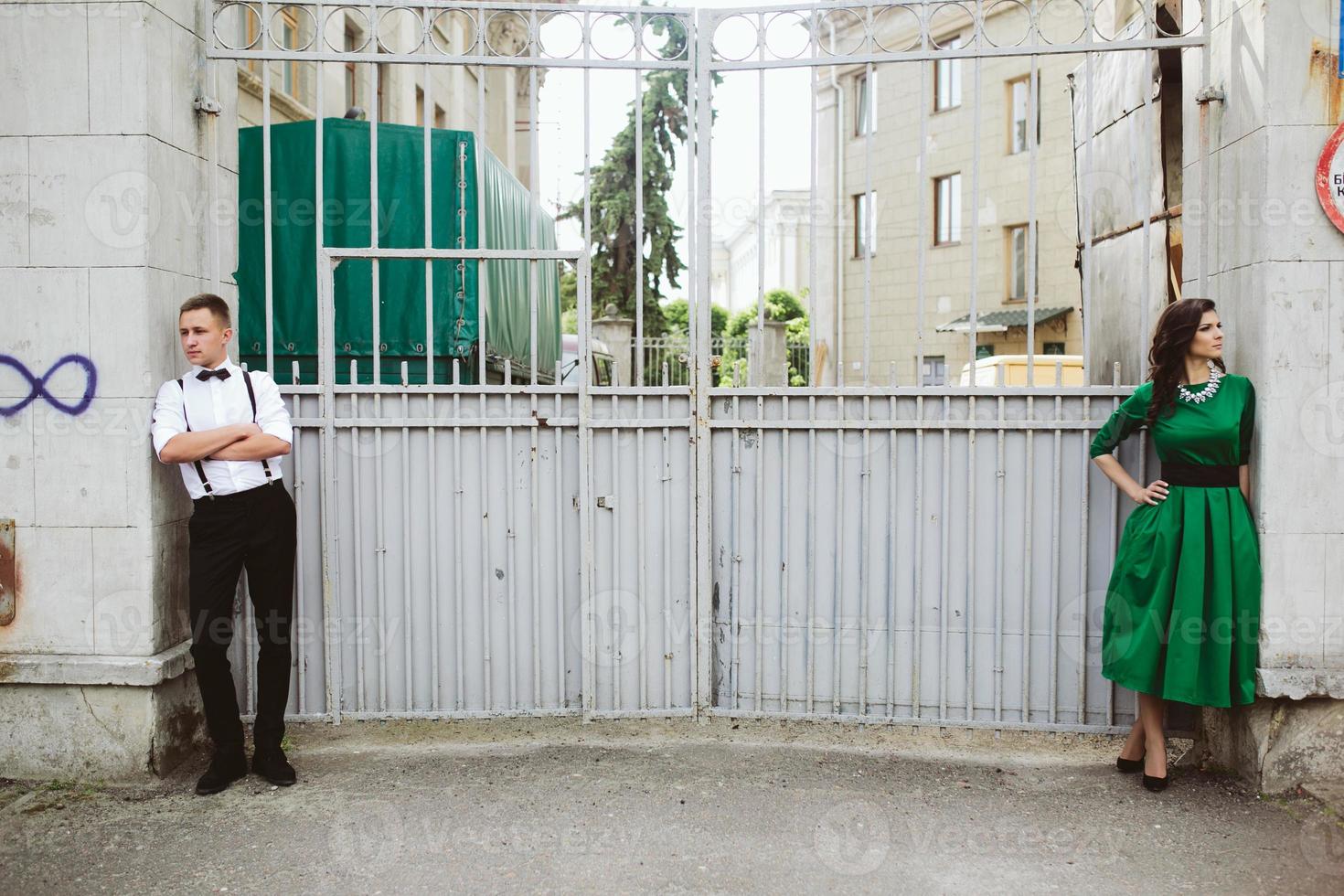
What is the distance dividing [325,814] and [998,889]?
2.38 m

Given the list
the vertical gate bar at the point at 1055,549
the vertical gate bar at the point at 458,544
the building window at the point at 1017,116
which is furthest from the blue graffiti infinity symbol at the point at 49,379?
the building window at the point at 1017,116

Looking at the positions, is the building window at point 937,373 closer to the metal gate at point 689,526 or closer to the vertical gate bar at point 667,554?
the metal gate at point 689,526

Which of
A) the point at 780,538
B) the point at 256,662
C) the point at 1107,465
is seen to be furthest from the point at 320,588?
the point at 1107,465

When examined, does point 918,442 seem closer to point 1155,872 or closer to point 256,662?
point 1155,872

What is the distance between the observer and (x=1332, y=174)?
3.89 meters

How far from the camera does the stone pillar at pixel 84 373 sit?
405cm

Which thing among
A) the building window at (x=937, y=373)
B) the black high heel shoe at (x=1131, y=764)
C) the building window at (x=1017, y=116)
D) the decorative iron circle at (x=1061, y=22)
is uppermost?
the decorative iron circle at (x=1061, y=22)

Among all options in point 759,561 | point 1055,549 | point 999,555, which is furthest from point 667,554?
point 1055,549

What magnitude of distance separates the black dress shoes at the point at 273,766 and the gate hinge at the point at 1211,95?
4559mm

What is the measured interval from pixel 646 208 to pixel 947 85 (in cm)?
616

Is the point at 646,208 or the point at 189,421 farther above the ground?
the point at 646,208

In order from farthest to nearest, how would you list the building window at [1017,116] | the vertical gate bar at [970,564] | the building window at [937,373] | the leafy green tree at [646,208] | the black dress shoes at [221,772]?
the building window at [1017,116]
the leafy green tree at [646,208]
the vertical gate bar at [970,564]
the building window at [937,373]
the black dress shoes at [221,772]

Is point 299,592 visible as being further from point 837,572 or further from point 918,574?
point 918,574

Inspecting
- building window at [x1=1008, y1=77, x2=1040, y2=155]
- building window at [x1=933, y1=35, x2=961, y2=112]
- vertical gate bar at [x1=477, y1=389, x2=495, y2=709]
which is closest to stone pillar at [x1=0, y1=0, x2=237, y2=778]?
vertical gate bar at [x1=477, y1=389, x2=495, y2=709]
